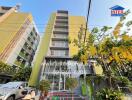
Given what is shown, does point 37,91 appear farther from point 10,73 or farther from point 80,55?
point 10,73

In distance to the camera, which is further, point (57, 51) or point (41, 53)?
point (57, 51)

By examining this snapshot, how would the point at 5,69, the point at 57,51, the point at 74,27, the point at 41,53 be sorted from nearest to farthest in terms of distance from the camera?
the point at 5,69 → the point at 41,53 → the point at 57,51 → the point at 74,27

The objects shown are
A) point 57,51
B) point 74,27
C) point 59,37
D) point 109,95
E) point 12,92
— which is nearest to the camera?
point 109,95

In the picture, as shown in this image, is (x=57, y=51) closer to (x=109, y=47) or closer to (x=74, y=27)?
(x=74, y=27)

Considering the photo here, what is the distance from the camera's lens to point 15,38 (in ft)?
111

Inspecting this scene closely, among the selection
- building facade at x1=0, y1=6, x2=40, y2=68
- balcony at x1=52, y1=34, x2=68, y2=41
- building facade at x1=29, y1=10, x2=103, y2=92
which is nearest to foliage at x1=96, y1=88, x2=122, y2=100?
building facade at x1=29, y1=10, x2=103, y2=92

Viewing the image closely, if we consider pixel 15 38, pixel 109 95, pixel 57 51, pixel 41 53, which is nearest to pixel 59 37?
pixel 57 51

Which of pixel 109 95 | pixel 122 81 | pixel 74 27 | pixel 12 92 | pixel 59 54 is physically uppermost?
pixel 74 27

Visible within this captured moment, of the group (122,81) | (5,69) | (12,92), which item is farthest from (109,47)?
(5,69)

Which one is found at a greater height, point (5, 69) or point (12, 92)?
point (5, 69)

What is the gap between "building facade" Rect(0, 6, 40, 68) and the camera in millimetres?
31062

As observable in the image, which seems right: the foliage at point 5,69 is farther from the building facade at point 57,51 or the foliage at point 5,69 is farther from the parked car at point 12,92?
the parked car at point 12,92

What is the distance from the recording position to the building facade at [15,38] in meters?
31.1

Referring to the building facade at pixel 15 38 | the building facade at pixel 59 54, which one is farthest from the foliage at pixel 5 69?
the building facade at pixel 59 54
